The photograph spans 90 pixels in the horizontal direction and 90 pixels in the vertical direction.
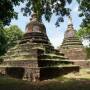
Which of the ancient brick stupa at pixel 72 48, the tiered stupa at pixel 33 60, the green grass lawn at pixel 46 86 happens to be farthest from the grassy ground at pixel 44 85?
A: the ancient brick stupa at pixel 72 48

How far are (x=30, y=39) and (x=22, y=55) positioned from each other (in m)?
2.46

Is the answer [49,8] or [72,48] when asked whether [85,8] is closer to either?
[49,8]

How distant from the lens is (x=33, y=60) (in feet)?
52.3

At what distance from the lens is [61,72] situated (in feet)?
57.1

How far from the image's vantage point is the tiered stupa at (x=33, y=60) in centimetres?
1581

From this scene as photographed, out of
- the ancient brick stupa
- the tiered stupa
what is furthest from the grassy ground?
the ancient brick stupa

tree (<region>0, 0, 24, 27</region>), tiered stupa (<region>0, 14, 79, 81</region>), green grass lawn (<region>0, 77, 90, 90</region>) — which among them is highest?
tree (<region>0, 0, 24, 27</region>)

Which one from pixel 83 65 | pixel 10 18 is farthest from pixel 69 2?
pixel 83 65

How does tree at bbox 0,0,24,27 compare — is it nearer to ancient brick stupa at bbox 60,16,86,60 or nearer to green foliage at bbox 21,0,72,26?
green foliage at bbox 21,0,72,26

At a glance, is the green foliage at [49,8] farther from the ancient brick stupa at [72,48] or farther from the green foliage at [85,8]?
the ancient brick stupa at [72,48]

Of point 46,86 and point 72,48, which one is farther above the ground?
point 72,48

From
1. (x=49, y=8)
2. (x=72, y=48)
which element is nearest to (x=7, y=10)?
(x=49, y=8)

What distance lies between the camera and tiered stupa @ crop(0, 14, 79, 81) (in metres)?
15.8

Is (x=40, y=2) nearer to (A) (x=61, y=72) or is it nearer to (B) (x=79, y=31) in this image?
(A) (x=61, y=72)
